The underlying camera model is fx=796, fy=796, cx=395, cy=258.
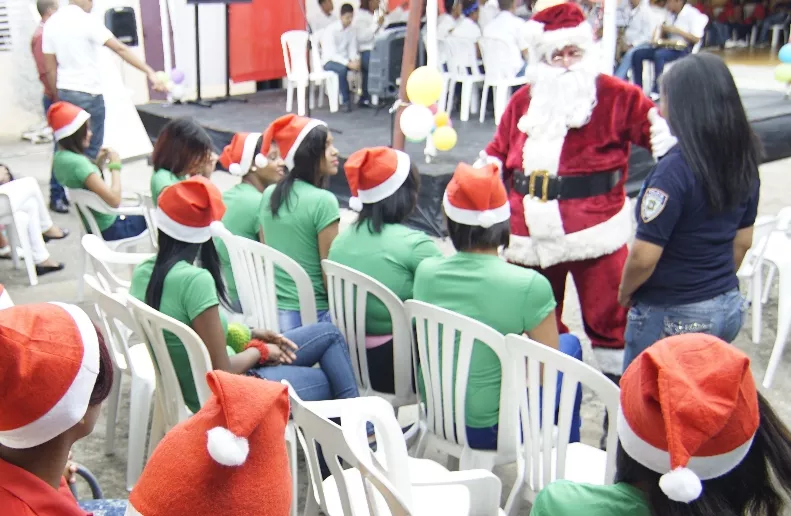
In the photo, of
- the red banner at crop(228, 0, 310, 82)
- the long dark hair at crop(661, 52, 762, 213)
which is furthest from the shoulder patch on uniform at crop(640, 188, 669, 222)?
the red banner at crop(228, 0, 310, 82)

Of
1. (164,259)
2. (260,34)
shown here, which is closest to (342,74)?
(260,34)

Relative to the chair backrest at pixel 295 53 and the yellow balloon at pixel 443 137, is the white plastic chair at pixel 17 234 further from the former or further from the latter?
the chair backrest at pixel 295 53

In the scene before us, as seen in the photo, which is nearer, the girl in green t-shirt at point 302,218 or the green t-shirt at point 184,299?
the green t-shirt at point 184,299

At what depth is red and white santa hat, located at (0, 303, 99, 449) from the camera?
123 cm

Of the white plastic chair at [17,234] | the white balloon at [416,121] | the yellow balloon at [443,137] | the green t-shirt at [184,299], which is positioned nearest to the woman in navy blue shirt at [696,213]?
the green t-shirt at [184,299]

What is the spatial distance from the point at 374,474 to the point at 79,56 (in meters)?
4.79

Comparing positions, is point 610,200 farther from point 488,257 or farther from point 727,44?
point 727,44

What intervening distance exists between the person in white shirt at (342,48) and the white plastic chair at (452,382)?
6.56m

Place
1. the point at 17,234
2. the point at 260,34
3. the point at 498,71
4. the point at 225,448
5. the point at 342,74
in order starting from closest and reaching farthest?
1. the point at 225,448
2. the point at 17,234
3. the point at 498,71
4. the point at 342,74
5. the point at 260,34

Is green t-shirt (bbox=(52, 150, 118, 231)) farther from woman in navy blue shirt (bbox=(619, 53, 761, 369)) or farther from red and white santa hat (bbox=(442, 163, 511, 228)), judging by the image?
woman in navy blue shirt (bbox=(619, 53, 761, 369))

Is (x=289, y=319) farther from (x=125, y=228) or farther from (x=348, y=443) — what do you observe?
(x=125, y=228)

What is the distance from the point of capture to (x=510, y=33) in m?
7.24

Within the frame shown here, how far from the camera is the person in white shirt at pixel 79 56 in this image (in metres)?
5.30

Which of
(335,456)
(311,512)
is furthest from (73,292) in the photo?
(335,456)
